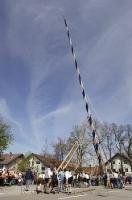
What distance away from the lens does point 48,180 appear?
29.4m

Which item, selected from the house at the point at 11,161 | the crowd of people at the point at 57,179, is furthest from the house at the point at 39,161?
the crowd of people at the point at 57,179

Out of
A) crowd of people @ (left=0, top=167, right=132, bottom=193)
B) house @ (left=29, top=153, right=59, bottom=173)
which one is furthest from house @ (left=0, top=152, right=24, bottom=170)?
crowd of people @ (left=0, top=167, right=132, bottom=193)

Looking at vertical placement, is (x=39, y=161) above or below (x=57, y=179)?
above

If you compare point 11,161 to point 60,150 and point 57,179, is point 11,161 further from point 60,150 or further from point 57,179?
point 57,179

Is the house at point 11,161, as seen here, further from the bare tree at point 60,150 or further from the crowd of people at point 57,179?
the crowd of people at point 57,179

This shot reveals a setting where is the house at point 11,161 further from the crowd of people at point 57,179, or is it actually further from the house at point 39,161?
the crowd of people at point 57,179

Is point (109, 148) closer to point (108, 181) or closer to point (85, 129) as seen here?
point (85, 129)

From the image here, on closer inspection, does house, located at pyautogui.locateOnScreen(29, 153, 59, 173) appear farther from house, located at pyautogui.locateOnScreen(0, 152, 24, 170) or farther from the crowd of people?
the crowd of people

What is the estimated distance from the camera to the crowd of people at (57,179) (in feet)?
96.3

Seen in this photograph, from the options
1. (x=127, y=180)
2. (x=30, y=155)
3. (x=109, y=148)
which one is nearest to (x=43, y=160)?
(x=30, y=155)

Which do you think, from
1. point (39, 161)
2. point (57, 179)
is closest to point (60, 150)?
point (39, 161)

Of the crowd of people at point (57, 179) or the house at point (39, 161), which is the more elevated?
the house at point (39, 161)

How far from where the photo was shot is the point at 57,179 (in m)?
29.8

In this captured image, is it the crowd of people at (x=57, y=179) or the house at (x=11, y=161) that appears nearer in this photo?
the crowd of people at (x=57, y=179)
